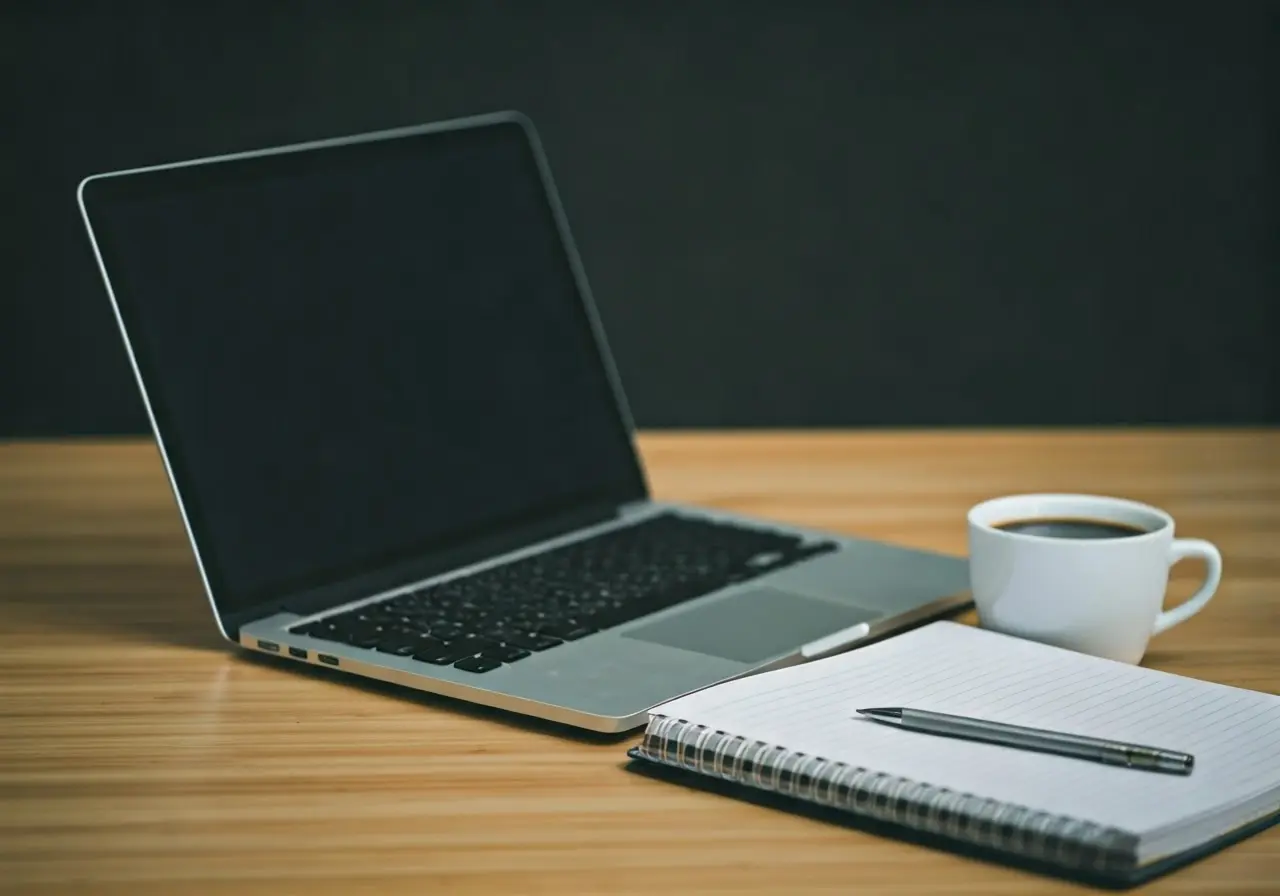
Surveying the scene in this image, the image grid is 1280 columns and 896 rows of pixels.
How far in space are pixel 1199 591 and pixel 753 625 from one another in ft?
0.78

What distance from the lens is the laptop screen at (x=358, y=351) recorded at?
1.01m

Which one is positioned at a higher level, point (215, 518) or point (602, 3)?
point (602, 3)

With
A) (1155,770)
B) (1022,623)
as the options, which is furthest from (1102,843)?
(1022,623)

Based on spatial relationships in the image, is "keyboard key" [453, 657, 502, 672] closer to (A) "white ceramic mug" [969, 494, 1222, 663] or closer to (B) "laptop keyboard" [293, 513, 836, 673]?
(B) "laptop keyboard" [293, 513, 836, 673]

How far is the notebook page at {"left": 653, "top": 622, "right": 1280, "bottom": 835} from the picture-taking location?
0.72 metres

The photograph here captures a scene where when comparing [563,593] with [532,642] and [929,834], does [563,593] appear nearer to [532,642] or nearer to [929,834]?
[532,642]

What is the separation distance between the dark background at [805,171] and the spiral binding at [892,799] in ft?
4.27

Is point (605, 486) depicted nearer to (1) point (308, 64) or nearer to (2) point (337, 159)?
(2) point (337, 159)

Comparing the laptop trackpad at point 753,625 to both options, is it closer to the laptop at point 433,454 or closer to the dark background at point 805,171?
the laptop at point 433,454

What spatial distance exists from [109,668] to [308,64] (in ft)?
3.80

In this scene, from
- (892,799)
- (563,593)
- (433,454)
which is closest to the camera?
(892,799)

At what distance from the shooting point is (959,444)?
4.94 ft

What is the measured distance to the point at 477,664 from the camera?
0.89 meters

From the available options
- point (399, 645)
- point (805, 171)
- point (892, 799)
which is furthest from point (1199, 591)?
point (805, 171)
